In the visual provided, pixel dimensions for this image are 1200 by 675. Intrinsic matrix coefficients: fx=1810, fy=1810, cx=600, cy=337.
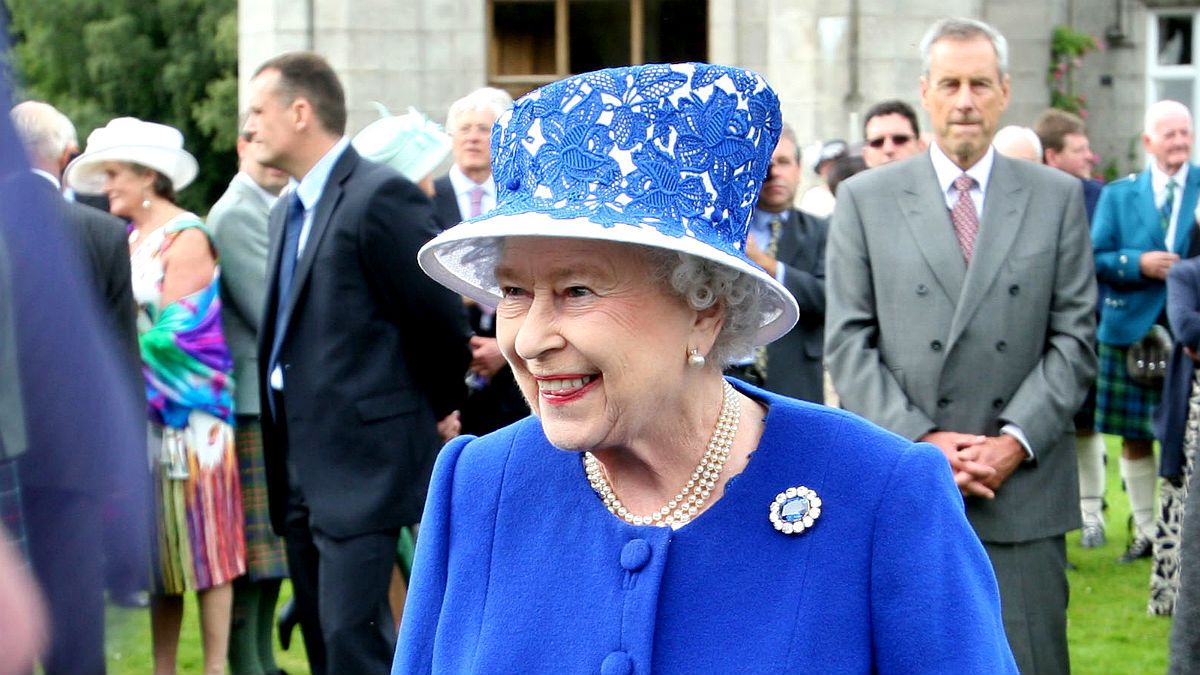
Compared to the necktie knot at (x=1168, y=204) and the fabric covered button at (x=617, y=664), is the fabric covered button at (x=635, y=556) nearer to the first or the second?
the fabric covered button at (x=617, y=664)

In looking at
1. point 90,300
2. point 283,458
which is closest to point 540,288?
point 90,300

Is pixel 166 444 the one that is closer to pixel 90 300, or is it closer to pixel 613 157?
pixel 613 157

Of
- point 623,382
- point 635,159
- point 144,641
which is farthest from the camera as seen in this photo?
point 623,382

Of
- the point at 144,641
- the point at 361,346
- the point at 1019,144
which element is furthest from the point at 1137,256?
the point at 144,641

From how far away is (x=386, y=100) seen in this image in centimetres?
1675

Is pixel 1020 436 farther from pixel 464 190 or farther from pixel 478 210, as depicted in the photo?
pixel 464 190

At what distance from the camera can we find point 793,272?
7.18 metres

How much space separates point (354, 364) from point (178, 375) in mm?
1297

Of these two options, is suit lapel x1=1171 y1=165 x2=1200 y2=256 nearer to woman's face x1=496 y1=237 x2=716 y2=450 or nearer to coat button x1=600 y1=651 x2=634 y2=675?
woman's face x1=496 y1=237 x2=716 y2=450

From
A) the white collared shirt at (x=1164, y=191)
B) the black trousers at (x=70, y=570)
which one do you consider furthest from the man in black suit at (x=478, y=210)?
A: the black trousers at (x=70, y=570)

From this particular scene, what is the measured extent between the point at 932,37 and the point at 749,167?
3227 millimetres

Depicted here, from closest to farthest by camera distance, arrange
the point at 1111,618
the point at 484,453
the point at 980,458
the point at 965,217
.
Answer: the point at 484,453 < the point at 980,458 < the point at 965,217 < the point at 1111,618

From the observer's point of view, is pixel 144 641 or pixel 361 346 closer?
pixel 144 641

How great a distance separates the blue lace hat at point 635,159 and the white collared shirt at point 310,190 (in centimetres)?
361
